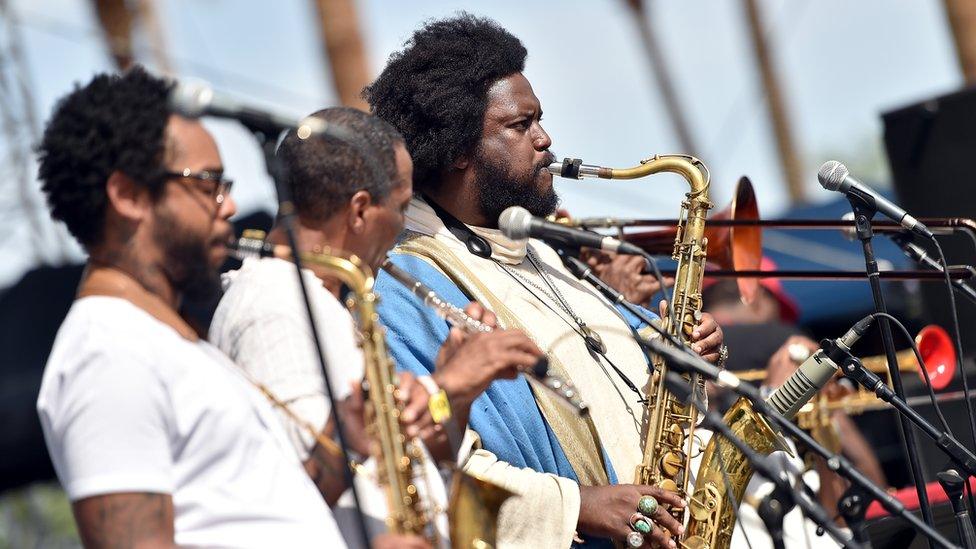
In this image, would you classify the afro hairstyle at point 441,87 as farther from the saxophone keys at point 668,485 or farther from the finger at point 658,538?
the finger at point 658,538

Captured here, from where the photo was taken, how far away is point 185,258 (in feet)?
9.45

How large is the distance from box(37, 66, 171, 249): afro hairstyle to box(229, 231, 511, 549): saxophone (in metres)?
0.31

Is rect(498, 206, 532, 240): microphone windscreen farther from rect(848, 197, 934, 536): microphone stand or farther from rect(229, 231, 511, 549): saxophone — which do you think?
rect(848, 197, 934, 536): microphone stand

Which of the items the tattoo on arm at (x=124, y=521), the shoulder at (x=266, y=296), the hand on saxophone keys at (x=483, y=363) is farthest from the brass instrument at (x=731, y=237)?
the tattoo on arm at (x=124, y=521)

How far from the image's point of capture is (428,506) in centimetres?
313

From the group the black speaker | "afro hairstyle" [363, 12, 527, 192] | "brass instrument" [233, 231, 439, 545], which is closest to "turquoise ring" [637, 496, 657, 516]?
"brass instrument" [233, 231, 439, 545]

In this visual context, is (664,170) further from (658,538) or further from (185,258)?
(185,258)

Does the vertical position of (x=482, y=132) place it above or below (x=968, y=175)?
below

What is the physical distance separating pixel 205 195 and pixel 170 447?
0.57m

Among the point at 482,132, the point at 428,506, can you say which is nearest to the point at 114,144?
the point at 428,506

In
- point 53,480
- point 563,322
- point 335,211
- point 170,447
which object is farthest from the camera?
point 53,480

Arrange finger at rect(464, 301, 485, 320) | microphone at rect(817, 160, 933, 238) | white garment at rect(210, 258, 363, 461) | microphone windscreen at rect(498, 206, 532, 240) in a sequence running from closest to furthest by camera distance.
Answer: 1. white garment at rect(210, 258, 363, 461)
2. finger at rect(464, 301, 485, 320)
3. microphone windscreen at rect(498, 206, 532, 240)
4. microphone at rect(817, 160, 933, 238)

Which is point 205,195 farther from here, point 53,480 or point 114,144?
point 53,480

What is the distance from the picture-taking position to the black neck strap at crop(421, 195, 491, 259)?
4.66 meters
